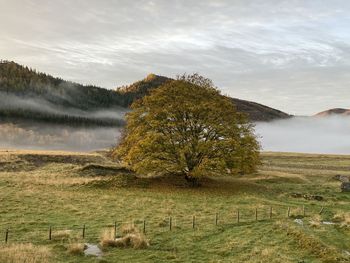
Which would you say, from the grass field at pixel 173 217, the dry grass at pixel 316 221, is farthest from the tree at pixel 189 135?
the dry grass at pixel 316 221

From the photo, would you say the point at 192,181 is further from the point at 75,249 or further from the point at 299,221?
the point at 75,249

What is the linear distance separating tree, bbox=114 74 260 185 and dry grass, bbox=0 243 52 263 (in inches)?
1122

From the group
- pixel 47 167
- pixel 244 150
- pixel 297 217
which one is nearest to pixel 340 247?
pixel 297 217

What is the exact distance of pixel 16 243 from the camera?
25.2 meters

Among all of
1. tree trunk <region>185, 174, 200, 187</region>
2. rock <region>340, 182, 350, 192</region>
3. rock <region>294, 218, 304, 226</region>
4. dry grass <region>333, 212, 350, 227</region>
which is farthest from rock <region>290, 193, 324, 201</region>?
rock <region>294, 218, 304, 226</region>

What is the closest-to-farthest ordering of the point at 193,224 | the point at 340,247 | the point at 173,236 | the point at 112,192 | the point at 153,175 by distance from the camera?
the point at 340,247
the point at 173,236
the point at 193,224
the point at 112,192
the point at 153,175

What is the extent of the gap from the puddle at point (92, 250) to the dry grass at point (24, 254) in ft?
7.26

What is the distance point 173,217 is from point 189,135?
1994 centimetres

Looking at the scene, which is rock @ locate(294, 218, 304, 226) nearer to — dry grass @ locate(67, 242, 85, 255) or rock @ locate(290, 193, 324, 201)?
rock @ locate(290, 193, 324, 201)

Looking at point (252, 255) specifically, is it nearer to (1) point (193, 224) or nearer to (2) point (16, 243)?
(1) point (193, 224)

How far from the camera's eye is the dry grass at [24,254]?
68.5 feet

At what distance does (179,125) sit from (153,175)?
11.5 m

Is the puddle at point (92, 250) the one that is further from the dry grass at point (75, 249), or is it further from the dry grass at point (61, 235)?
the dry grass at point (61, 235)

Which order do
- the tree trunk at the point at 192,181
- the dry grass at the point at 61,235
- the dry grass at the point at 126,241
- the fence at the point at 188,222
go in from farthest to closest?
the tree trunk at the point at 192,181 < the fence at the point at 188,222 < the dry grass at the point at 61,235 < the dry grass at the point at 126,241
